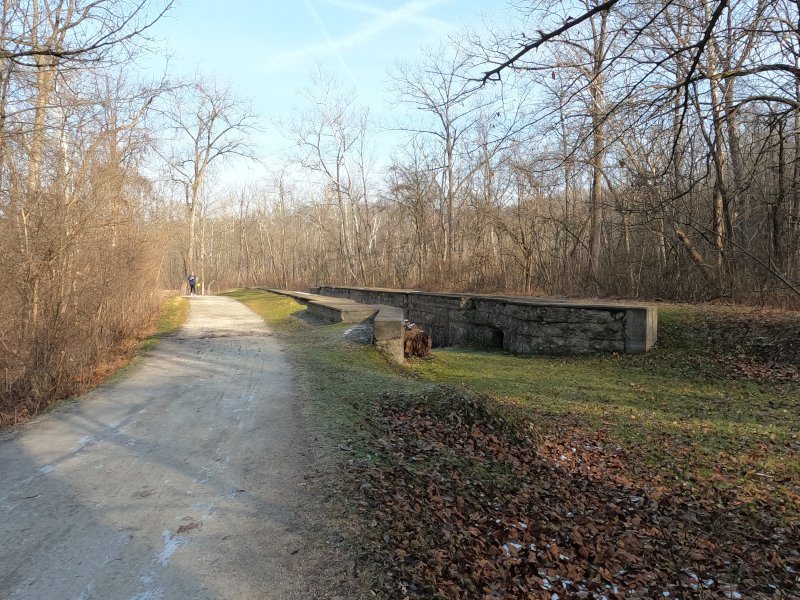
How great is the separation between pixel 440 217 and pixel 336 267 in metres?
14.4

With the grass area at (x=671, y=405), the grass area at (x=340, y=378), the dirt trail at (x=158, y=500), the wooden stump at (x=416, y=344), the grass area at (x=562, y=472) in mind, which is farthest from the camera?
the wooden stump at (x=416, y=344)

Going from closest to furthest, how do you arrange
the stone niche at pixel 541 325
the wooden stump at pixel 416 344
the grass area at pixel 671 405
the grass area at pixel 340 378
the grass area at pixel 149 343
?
the grass area at pixel 671 405 < the grass area at pixel 340 378 < the grass area at pixel 149 343 < the stone niche at pixel 541 325 < the wooden stump at pixel 416 344

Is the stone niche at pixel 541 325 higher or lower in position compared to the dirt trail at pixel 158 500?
higher

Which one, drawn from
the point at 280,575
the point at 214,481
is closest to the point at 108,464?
the point at 214,481

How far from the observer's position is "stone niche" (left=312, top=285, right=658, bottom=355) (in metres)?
10.2

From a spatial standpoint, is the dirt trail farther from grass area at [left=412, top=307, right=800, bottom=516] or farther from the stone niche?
the stone niche

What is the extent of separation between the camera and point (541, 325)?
38.2 ft

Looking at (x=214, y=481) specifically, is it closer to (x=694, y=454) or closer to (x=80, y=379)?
(x=80, y=379)

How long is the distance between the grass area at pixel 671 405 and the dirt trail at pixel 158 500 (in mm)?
3255

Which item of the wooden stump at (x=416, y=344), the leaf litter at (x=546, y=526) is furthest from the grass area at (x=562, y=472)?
the wooden stump at (x=416, y=344)

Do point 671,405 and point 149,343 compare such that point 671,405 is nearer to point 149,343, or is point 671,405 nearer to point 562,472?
point 562,472

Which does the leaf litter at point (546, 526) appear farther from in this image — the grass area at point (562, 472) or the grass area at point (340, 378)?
the grass area at point (340, 378)

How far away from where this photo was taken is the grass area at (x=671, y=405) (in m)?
4.82

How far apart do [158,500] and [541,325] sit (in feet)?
31.3
